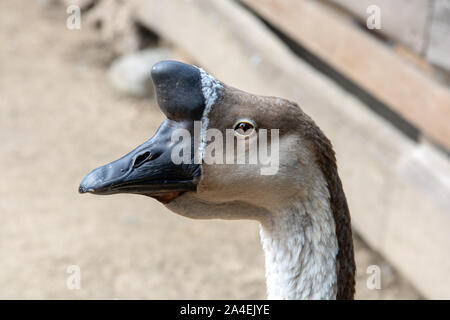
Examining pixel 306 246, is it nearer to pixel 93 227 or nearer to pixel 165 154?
pixel 165 154

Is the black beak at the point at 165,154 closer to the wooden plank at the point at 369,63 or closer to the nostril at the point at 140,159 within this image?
the nostril at the point at 140,159

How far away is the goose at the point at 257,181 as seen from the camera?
2170 mm

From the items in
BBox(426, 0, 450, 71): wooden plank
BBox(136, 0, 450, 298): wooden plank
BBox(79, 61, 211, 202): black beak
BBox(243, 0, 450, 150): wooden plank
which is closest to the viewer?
BBox(79, 61, 211, 202): black beak

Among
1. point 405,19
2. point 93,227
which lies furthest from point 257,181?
point 93,227

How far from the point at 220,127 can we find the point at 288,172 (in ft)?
0.94

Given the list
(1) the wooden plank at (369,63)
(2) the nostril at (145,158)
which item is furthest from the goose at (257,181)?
(1) the wooden plank at (369,63)

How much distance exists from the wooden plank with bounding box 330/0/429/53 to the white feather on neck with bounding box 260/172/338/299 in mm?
2116

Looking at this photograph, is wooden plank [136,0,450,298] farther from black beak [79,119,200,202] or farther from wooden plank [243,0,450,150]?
black beak [79,119,200,202]

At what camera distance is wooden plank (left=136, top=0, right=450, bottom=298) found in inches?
164

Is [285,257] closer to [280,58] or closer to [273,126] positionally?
[273,126]

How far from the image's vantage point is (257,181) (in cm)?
227

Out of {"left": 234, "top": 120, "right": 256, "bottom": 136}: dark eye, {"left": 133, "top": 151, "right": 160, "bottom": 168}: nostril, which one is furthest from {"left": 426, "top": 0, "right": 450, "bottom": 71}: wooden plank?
{"left": 133, "top": 151, "right": 160, "bottom": 168}: nostril

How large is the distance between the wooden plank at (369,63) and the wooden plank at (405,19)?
0.51ft
